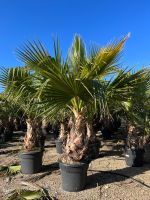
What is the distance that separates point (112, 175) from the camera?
639cm

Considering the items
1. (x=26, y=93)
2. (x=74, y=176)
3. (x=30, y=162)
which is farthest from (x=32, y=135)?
(x=74, y=176)

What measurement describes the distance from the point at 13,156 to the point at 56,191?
162 inches

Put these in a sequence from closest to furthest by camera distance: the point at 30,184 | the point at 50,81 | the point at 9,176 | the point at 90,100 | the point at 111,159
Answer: the point at 50,81, the point at 90,100, the point at 30,184, the point at 9,176, the point at 111,159

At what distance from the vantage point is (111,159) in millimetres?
8266

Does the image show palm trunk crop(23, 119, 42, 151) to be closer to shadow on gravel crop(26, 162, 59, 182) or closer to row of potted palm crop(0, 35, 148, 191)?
shadow on gravel crop(26, 162, 59, 182)

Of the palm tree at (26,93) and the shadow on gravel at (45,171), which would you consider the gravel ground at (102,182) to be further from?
the palm tree at (26,93)

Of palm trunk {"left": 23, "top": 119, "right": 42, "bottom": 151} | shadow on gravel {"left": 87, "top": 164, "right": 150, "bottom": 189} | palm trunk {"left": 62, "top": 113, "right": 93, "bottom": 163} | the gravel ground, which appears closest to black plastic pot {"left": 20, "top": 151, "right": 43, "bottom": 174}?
the gravel ground

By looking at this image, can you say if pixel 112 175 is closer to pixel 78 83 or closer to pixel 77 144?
pixel 77 144

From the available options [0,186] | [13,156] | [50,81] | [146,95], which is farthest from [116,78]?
[13,156]

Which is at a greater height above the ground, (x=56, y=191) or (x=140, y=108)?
(x=140, y=108)

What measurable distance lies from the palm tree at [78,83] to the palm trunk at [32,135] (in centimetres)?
189

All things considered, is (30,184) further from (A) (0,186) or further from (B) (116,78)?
(B) (116,78)

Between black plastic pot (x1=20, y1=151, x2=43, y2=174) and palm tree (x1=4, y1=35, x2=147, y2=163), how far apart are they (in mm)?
1533

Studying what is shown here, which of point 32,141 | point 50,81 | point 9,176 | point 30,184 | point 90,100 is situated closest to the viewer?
point 50,81
